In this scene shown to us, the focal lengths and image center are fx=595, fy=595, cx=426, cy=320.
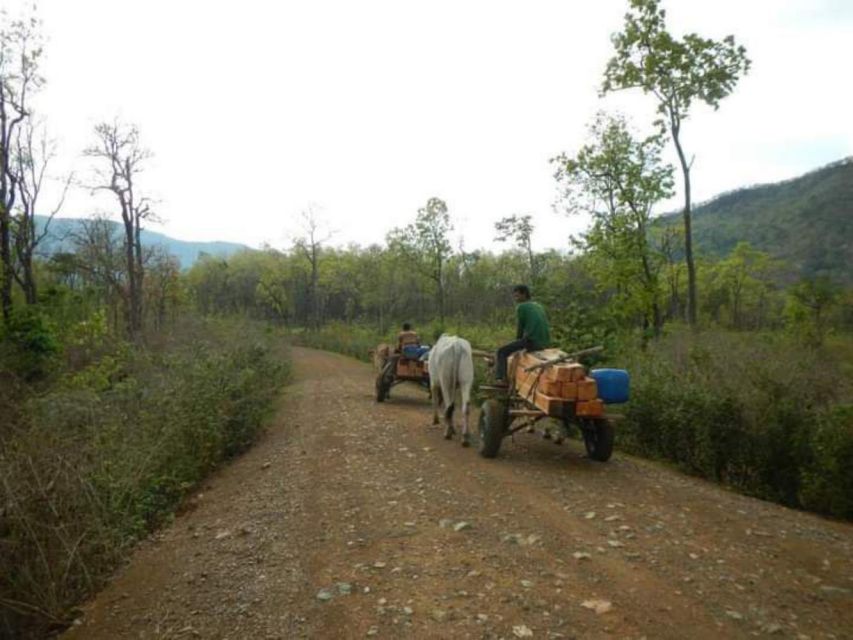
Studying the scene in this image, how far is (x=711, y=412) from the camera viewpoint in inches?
307

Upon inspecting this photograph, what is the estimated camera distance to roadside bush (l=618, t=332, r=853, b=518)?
6520 mm

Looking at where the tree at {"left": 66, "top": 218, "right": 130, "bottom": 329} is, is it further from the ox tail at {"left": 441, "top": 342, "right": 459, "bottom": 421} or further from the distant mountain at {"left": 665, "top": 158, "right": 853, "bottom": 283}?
the distant mountain at {"left": 665, "top": 158, "right": 853, "bottom": 283}

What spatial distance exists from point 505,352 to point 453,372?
1014 millimetres

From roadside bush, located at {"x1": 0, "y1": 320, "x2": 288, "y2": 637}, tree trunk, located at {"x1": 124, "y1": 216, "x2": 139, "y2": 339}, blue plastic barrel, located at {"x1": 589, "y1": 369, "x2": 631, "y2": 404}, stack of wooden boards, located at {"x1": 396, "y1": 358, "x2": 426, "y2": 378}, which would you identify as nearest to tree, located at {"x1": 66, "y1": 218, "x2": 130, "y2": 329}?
tree trunk, located at {"x1": 124, "y1": 216, "x2": 139, "y2": 339}

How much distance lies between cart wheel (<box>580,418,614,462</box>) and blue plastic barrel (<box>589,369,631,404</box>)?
41cm

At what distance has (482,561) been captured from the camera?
15.7 ft

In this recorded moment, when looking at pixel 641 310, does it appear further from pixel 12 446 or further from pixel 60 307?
pixel 60 307

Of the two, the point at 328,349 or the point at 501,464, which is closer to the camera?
the point at 501,464

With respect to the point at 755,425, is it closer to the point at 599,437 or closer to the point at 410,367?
the point at 599,437

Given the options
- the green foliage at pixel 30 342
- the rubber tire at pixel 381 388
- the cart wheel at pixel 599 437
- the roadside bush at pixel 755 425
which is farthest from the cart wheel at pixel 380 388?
the green foliage at pixel 30 342

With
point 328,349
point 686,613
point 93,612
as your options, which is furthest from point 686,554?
point 328,349

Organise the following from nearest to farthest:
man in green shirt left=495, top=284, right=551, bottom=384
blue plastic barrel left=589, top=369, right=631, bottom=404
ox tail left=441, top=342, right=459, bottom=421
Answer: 1. blue plastic barrel left=589, top=369, right=631, bottom=404
2. man in green shirt left=495, top=284, right=551, bottom=384
3. ox tail left=441, top=342, right=459, bottom=421

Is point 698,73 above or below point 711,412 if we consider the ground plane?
above

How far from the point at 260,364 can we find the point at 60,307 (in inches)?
461
